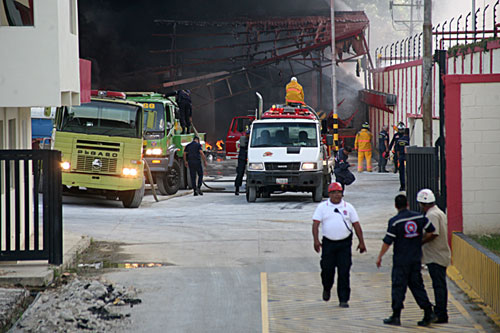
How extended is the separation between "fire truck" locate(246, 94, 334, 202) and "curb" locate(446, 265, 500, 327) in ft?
30.7

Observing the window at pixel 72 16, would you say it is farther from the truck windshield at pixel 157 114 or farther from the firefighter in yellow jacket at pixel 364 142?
the firefighter in yellow jacket at pixel 364 142

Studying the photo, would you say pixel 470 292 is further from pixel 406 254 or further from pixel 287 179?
pixel 287 179

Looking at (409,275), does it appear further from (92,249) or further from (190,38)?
(190,38)

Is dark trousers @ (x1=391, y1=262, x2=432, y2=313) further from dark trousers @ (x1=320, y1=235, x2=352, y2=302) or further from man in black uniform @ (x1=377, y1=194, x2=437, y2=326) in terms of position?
dark trousers @ (x1=320, y1=235, x2=352, y2=302)

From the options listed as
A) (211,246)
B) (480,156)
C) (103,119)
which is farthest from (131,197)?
(480,156)

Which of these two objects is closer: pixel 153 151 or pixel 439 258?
pixel 439 258

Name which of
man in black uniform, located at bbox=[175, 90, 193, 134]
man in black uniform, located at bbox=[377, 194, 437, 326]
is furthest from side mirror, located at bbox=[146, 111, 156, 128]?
man in black uniform, located at bbox=[377, 194, 437, 326]

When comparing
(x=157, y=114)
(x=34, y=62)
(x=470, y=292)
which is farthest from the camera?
(x=157, y=114)

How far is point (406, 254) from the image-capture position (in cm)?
888

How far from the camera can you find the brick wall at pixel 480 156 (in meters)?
12.8

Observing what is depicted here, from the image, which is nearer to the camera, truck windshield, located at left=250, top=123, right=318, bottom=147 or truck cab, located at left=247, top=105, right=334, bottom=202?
truck cab, located at left=247, top=105, right=334, bottom=202

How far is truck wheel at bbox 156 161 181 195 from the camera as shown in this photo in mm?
25141

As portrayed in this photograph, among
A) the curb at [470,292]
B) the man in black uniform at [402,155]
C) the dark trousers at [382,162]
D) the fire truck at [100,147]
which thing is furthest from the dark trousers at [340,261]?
the dark trousers at [382,162]

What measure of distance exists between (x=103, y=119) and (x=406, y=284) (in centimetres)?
1326
